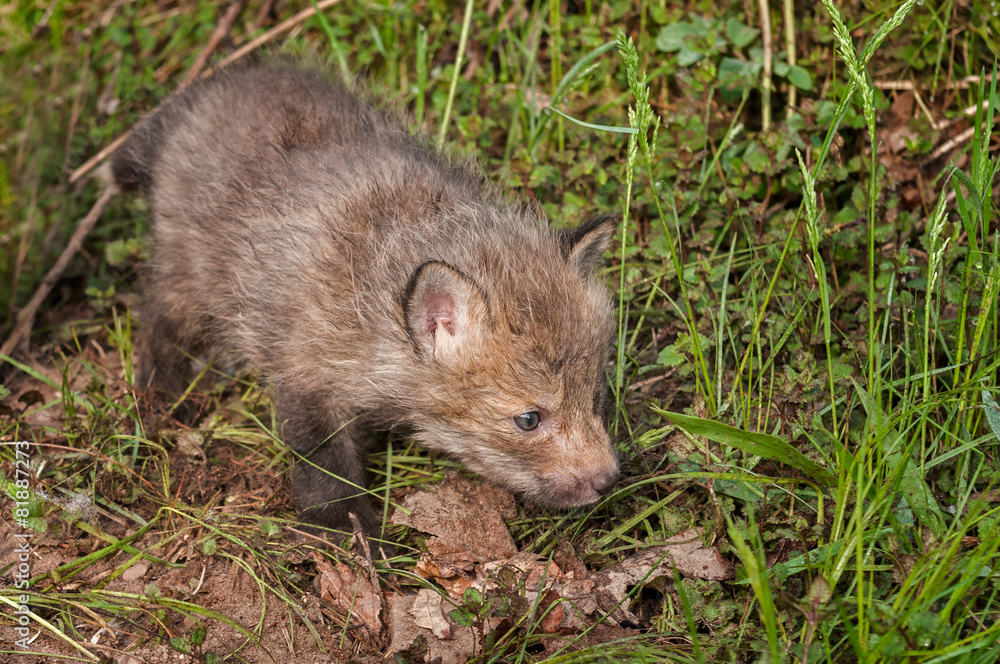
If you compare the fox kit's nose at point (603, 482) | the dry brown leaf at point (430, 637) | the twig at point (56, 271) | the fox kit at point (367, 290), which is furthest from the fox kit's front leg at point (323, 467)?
the twig at point (56, 271)

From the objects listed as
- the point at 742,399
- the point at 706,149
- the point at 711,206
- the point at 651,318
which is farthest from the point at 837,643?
the point at 706,149

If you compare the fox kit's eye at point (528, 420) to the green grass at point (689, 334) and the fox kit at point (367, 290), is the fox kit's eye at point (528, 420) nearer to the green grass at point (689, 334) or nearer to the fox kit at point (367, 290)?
the fox kit at point (367, 290)

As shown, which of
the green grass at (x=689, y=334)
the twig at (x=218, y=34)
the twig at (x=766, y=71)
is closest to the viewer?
the green grass at (x=689, y=334)

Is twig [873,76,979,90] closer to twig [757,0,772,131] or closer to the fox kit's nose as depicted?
twig [757,0,772,131]

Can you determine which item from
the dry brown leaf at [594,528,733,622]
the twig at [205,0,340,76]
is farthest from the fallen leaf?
the twig at [205,0,340,76]

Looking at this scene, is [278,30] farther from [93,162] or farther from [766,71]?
[766,71]

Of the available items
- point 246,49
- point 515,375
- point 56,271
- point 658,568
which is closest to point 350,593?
point 515,375

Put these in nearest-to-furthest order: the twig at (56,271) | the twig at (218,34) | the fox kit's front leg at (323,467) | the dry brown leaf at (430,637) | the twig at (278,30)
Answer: the dry brown leaf at (430,637) → the fox kit's front leg at (323,467) → the twig at (56,271) → the twig at (278,30) → the twig at (218,34)
